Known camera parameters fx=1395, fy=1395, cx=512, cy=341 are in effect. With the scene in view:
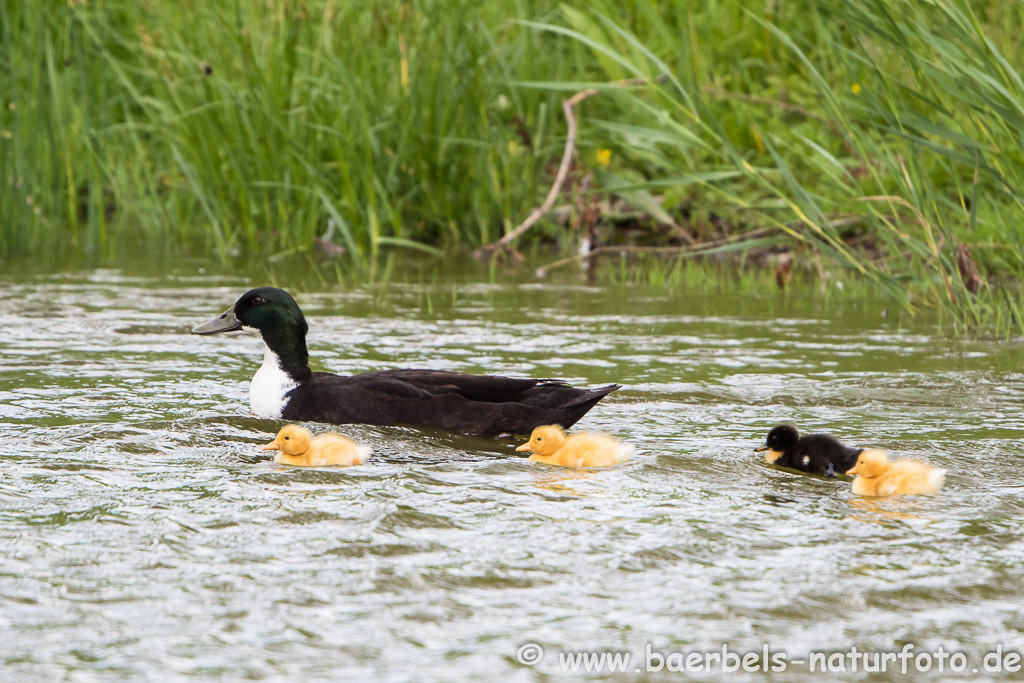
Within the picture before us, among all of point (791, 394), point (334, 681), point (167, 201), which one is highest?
point (167, 201)

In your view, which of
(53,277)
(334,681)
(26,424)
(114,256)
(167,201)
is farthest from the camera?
(167,201)

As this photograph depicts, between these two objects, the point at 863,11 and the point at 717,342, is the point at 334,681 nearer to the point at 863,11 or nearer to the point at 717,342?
the point at 863,11

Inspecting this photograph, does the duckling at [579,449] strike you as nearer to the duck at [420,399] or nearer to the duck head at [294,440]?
the duck at [420,399]

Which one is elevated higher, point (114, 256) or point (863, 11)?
point (863, 11)

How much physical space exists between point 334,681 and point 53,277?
733cm

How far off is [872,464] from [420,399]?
1969 mm

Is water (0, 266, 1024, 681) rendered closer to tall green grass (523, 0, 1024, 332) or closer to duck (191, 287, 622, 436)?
duck (191, 287, 622, 436)

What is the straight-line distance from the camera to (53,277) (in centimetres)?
975

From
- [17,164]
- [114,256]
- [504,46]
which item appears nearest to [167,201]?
[114,256]

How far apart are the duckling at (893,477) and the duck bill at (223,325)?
124 inches

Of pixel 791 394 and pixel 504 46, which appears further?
pixel 504 46

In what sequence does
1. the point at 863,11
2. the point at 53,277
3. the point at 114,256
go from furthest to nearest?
the point at 114,256
the point at 53,277
the point at 863,11

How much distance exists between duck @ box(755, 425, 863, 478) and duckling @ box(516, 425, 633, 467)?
0.52 meters

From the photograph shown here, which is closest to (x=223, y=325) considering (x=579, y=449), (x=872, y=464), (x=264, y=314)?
(x=264, y=314)
